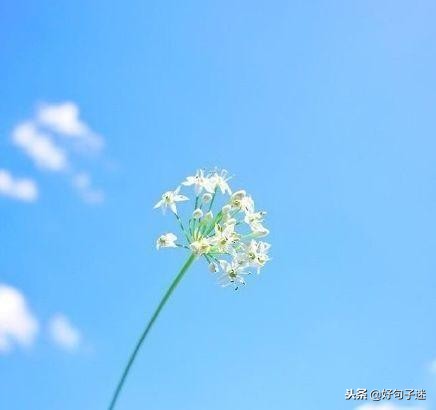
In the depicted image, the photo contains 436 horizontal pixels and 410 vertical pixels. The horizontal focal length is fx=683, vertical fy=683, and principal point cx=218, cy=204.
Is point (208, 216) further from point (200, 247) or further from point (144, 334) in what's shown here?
point (144, 334)

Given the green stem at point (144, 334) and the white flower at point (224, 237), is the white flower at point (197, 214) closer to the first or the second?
the white flower at point (224, 237)

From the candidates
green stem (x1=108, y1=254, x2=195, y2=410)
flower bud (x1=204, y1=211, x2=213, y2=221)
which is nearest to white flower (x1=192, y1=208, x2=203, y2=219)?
flower bud (x1=204, y1=211, x2=213, y2=221)

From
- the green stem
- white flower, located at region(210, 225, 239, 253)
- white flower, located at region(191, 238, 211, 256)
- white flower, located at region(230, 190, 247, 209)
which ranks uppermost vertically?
white flower, located at region(230, 190, 247, 209)

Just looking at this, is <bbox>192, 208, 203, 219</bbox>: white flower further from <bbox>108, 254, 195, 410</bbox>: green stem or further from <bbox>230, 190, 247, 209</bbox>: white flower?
<bbox>108, 254, 195, 410</bbox>: green stem

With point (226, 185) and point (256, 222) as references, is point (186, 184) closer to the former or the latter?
point (226, 185)

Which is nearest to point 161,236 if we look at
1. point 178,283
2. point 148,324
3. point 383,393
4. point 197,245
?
point 197,245

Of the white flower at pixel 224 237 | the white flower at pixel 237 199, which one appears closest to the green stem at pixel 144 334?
the white flower at pixel 224 237

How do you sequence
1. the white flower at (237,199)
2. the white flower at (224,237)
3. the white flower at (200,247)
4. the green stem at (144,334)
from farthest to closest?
the white flower at (237,199) < the white flower at (224,237) < the white flower at (200,247) < the green stem at (144,334)
